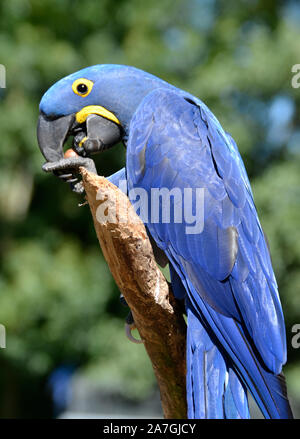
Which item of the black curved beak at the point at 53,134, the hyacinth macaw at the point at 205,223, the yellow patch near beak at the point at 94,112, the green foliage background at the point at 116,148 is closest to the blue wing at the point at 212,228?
the hyacinth macaw at the point at 205,223

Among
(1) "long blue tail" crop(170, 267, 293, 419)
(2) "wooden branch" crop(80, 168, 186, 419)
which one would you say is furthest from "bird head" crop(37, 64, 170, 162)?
(1) "long blue tail" crop(170, 267, 293, 419)

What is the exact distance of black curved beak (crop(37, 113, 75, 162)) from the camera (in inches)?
58.2

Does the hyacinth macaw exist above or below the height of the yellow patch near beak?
below

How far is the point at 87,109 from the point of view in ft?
4.94

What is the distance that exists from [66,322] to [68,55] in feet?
6.11

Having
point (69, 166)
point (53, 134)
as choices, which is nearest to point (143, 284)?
point (69, 166)

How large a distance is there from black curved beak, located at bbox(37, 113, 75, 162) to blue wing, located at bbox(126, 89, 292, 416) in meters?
0.22

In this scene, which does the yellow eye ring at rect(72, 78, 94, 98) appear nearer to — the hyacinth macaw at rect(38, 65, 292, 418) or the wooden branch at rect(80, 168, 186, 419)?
the hyacinth macaw at rect(38, 65, 292, 418)

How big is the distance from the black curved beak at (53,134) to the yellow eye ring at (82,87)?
7 cm

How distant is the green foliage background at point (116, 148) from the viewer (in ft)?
10.7

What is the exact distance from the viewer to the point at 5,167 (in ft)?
12.6

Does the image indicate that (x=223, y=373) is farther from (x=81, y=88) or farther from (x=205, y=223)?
(x=81, y=88)

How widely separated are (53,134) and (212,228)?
22.9 inches

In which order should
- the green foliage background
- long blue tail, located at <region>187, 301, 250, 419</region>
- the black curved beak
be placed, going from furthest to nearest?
the green foliage background, the black curved beak, long blue tail, located at <region>187, 301, 250, 419</region>
